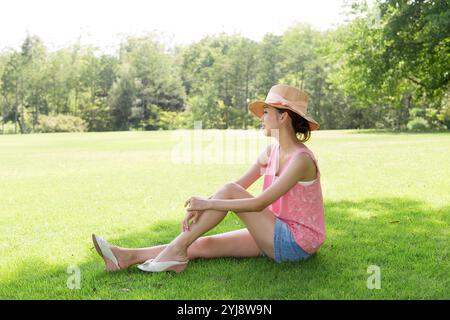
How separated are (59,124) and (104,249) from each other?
56.2m

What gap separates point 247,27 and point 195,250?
6904 cm

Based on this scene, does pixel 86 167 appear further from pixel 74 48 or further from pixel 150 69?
pixel 74 48

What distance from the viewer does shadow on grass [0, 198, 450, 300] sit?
4.00 metres

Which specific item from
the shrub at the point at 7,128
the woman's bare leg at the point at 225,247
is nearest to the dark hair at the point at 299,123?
the woman's bare leg at the point at 225,247

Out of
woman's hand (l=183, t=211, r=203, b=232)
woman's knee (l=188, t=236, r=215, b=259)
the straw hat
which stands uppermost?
the straw hat

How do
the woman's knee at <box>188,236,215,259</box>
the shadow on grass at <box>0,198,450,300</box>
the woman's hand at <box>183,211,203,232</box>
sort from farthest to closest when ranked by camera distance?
the woman's knee at <box>188,236,215,259</box>
the woman's hand at <box>183,211,203,232</box>
the shadow on grass at <box>0,198,450,300</box>

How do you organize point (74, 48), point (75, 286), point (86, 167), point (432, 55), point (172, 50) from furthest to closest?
1. point (172, 50)
2. point (74, 48)
3. point (432, 55)
4. point (86, 167)
5. point (75, 286)

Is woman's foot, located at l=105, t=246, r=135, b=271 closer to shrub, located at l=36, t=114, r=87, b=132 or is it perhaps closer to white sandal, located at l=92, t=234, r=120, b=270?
white sandal, located at l=92, t=234, r=120, b=270

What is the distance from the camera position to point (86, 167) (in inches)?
584

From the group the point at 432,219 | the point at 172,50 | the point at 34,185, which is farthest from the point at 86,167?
the point at 172,50

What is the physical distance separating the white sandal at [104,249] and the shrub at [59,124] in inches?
2197

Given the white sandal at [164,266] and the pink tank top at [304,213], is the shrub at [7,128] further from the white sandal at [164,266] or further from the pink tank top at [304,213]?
the pink tank top at [304,213]

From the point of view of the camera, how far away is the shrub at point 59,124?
189 feet

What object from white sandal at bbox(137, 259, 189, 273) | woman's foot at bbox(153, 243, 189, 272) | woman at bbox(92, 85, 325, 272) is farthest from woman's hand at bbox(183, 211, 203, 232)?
white sandal at bbox(137, 259, 189, 273)
